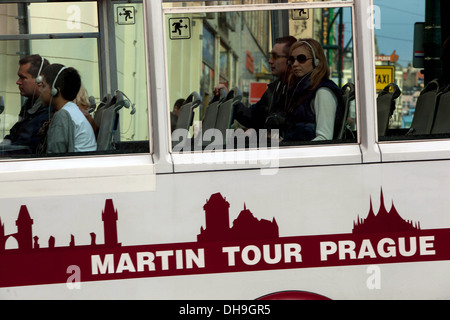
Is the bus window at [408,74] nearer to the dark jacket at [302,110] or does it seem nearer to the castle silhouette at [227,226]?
the dark jacket at [302,110]

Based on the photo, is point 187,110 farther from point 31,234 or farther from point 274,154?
point 31,234

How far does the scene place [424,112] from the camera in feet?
14.6

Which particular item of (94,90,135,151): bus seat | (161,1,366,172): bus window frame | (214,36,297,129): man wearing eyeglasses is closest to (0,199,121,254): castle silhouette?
(94,90,135,151): bus seat

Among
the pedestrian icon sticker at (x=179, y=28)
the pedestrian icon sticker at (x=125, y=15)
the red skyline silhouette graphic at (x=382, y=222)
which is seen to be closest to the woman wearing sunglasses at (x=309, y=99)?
the red skyline silhouette graphic at (x=382, y=222)

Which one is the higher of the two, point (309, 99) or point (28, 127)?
point (309, 99)

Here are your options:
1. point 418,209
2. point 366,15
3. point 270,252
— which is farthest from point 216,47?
point 418,209

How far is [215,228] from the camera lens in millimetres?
4262

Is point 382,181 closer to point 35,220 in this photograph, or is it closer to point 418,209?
point 418,209

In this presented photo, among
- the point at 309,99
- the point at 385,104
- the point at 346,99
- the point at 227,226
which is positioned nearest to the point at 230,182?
the point at 227,226

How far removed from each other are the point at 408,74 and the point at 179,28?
1.31m

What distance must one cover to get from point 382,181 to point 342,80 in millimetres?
591

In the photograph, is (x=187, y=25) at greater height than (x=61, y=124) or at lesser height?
greater

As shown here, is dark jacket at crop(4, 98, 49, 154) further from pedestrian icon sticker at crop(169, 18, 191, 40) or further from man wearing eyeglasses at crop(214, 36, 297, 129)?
man wearing eyeglasses at crop(214, 36, 297, 129)

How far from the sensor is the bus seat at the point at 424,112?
175 inches
